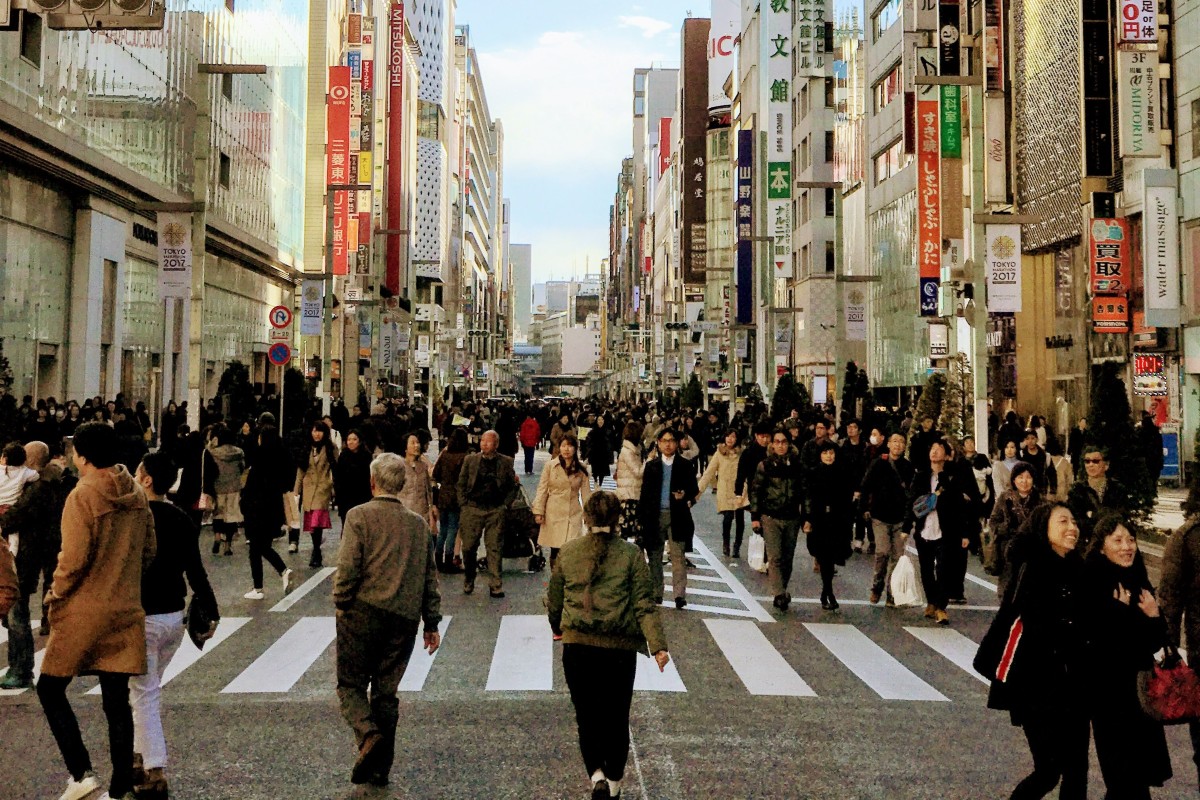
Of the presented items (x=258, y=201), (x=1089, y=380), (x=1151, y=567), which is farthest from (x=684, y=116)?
(x=1151, y=567)

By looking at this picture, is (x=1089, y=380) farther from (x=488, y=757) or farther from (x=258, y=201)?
(x=258, y=201)

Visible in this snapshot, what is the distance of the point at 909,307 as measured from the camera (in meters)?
49.3

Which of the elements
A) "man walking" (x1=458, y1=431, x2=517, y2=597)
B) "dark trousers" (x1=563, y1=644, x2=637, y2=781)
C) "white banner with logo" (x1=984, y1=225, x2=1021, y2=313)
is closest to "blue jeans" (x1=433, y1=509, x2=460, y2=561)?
"man walking" (x1=458, y1=431, x2=517, y2=597)

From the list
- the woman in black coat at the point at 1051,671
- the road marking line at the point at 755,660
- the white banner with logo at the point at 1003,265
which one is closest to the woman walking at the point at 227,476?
the road marking line at the point at 755,660

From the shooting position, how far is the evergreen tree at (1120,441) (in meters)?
16.8

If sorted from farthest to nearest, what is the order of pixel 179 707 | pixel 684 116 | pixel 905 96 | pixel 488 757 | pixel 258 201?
pixel 684 116 < pixel 258 201 < pixel 905 96 < pixel 179 707 < pixel 488 757

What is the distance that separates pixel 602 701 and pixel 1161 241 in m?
26.3

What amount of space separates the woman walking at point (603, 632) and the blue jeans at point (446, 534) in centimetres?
851

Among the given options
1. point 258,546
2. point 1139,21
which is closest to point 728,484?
point 258,546

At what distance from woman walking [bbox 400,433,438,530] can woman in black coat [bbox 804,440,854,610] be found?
385cm

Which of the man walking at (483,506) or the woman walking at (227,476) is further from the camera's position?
the woman walking at (227,476)

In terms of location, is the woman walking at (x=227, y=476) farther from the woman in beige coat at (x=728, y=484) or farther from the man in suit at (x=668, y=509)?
the woman in beige coat at (x=728, y=484)

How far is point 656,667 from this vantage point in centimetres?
952

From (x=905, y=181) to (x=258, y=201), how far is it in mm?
27328
